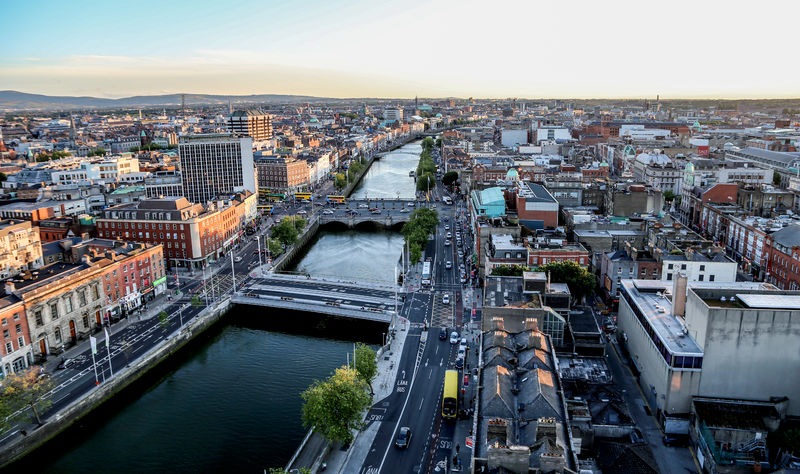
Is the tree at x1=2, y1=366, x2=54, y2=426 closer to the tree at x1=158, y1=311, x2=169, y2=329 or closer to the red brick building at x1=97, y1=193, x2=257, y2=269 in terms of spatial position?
the tree at x1=158, y1=311, x2=169, y2=329

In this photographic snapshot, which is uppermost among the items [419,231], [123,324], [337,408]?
[419,231]

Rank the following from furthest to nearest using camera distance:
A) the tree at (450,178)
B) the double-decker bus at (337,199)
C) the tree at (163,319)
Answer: the tree at (450,178), the double-decker bus at (337,199), the tree at (163,319)

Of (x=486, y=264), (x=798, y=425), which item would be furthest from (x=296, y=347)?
(x=798, y=425)

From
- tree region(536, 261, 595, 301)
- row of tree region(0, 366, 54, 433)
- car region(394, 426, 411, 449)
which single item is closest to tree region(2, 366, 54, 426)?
row of tree region(0, 366, 54, 433)

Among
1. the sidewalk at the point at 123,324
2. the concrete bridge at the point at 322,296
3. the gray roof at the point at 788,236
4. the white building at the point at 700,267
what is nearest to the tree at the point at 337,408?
the concrete bridge at the point at 322,296

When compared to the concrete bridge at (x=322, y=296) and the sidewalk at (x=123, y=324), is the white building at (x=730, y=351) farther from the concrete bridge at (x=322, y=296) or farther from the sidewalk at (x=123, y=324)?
the sidewalk at (x=123, y=324)

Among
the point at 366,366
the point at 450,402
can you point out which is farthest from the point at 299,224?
the point at 450,402

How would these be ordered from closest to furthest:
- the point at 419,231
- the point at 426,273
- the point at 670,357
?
the point at 670,357 < the point at 426,273 < the point at 419,231

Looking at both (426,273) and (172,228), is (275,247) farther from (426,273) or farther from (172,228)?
(426,273)
